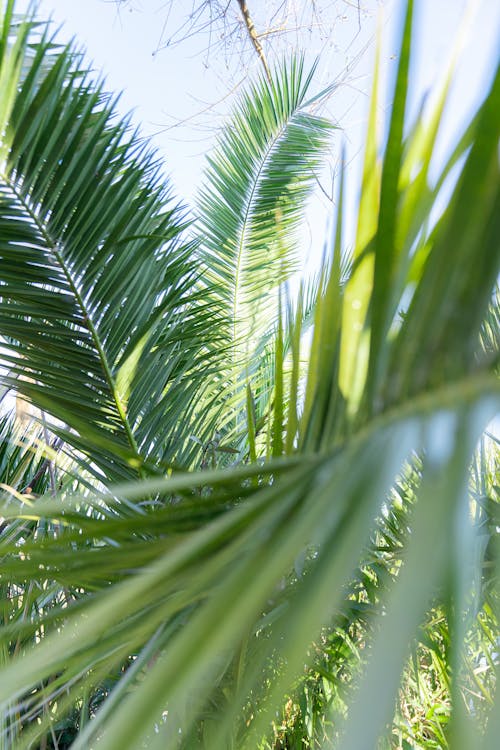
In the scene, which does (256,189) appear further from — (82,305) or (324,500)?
(324,500)

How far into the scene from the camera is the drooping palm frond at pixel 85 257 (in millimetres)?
1337

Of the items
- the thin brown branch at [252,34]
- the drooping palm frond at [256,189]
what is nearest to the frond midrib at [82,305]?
the drooping palm frond at [256,189]

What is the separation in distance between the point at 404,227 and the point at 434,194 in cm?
3

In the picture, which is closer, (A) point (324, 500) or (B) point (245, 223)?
(A) point (324, 500)

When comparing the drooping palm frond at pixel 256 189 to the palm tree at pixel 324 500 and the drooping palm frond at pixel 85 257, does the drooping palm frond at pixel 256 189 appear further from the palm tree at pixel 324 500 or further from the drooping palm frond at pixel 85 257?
the palm tree at pixel 324 500

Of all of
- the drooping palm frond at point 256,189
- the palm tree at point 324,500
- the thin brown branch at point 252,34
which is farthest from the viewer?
the drooping palm frond at point 256,189

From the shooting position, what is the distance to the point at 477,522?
1236 millimetres

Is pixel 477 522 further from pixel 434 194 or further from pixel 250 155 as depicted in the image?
pixel 250 155

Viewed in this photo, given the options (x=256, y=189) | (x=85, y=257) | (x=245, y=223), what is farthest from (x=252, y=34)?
(x=85, y=257)

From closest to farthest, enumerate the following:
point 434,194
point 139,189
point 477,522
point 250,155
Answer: point 434,194 → point 477,522 → point 139,189 → point 250,155

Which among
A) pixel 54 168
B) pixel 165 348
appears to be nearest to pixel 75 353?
pixel 165 348

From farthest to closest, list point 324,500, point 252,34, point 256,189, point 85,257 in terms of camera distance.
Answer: point 256,189 → point 252,34 → point 85,257 → point 324,500

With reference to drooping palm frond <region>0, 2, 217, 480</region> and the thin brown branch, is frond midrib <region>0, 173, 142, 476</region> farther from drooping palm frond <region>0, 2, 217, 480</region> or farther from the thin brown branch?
the thin brown branch

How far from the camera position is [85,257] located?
142 cm
